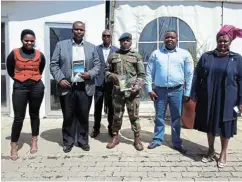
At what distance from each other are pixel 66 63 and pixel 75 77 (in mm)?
256

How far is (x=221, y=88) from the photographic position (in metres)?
4.58

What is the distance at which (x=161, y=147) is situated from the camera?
17.9 ft

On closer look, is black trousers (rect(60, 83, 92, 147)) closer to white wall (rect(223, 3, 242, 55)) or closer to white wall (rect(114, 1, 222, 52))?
white wall (rect(114, 1, 222, 52))

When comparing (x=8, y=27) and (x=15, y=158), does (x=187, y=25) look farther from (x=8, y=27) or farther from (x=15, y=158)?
(x=15, y=158)

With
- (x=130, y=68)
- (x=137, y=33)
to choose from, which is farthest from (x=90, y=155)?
(x=137, y=33)

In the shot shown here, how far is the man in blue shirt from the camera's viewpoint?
514cm

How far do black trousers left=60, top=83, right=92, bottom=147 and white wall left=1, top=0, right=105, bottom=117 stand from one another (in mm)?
2528

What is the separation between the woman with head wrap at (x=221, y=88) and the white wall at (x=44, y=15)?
344 centimetres

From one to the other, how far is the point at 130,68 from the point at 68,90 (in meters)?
1.03

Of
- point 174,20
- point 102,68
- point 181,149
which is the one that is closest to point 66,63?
point 102,68

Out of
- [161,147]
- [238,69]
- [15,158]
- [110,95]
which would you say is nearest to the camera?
[238,69]

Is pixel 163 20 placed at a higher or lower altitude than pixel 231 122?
higher

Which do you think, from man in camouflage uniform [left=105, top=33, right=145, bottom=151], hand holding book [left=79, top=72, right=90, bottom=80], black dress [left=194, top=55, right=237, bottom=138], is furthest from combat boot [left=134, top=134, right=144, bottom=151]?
hand holding book [left=79, top=72, right=90, bottom=80]

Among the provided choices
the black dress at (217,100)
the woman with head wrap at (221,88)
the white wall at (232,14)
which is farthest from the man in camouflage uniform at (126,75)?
the white wall at (232,14)
